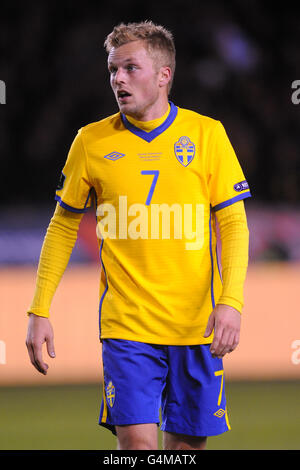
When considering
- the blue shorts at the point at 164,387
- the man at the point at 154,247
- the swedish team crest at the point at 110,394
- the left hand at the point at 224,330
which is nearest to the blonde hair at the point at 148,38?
the man at the point at 154,247

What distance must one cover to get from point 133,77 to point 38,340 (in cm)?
107

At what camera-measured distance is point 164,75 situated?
3541 millimetres

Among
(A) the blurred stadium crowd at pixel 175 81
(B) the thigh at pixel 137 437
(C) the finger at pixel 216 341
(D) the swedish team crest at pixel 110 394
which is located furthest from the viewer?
(A) the blurred stadium crowd at pixel 175 81

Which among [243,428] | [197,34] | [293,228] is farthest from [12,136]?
[243,428]

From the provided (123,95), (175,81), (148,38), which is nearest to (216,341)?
(123,95)

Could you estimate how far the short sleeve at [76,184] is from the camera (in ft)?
11.5

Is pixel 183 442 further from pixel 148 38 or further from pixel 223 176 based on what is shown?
pixel 148 38

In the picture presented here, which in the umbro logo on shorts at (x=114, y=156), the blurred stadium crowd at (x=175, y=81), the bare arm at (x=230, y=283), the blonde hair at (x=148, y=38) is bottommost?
the bare arm at (x=230, y=283)

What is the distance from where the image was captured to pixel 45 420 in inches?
276

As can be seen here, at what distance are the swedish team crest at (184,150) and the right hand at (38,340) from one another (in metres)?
0.81

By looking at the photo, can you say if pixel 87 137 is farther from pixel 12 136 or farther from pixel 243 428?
pixel 12 136

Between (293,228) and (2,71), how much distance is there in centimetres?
518

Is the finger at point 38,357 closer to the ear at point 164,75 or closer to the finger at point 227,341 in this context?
the finger at point 227,341

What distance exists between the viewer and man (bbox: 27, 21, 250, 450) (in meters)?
3.39
